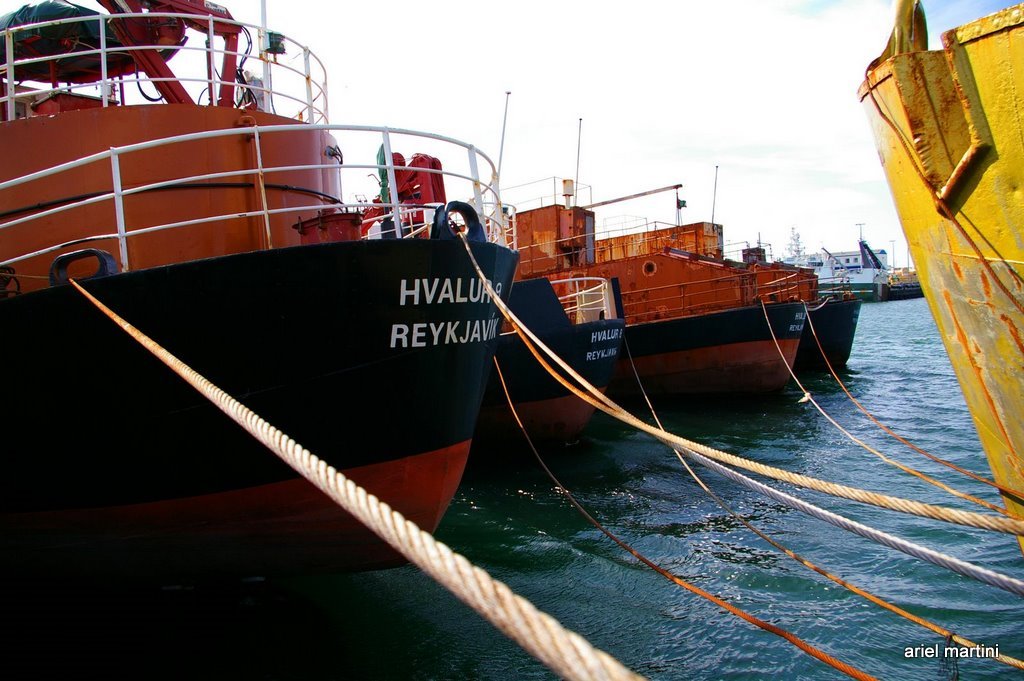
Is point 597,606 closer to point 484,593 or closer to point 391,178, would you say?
point 391,178

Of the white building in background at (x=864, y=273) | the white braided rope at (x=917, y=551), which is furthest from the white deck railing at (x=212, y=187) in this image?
the white building in background at (x=864, y=273)

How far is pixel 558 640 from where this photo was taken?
4.64ft

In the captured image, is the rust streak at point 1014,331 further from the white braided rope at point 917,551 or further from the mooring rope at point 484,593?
the mooring rope at point 484,593

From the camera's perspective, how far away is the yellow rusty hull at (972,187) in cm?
335

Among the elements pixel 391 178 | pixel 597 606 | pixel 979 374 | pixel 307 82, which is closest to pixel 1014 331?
pixel 979 374

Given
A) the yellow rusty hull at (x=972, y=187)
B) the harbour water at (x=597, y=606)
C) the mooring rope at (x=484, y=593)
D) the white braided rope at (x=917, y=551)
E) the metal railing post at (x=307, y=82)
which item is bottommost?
the harbour water at (x=597, y=606)

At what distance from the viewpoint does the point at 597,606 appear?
17.9 ft

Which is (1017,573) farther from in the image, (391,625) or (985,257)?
(391,625)

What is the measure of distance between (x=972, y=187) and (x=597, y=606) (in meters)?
3.92

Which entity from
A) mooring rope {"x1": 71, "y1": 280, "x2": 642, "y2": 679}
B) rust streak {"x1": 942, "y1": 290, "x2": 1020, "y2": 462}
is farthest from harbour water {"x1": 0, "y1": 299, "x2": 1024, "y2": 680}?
mooring rope {"x1": 71, "y1": 280, "x2": 642, "y2": 679}

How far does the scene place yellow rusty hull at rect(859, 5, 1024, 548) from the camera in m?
3.35

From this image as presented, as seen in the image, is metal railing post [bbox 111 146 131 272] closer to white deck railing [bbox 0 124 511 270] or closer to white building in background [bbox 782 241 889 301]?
white deck railing [bbox 0 124 511 270]

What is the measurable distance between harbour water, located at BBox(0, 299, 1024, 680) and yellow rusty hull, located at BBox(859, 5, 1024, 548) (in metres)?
1.56

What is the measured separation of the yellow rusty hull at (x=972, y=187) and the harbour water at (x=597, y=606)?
156 centimetres
